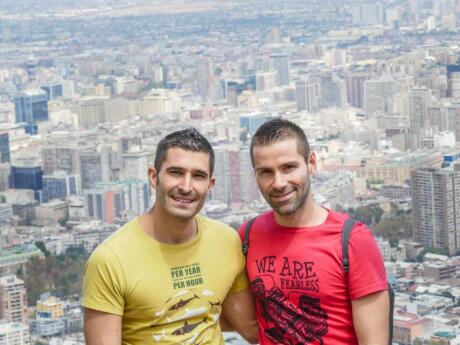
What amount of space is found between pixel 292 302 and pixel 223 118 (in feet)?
53.9

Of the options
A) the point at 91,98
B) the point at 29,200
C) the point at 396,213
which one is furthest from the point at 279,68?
the point at 396,213

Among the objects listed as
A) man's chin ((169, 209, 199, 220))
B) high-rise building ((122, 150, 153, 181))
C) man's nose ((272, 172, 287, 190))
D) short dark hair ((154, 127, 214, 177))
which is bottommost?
high-rise building ((122, 150, 153, 181))

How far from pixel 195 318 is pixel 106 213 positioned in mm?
11920

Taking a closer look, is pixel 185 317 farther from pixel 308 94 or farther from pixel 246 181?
pixel 308 94

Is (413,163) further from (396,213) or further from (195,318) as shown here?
(195,318)

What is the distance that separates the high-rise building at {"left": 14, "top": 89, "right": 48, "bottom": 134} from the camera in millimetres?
19359

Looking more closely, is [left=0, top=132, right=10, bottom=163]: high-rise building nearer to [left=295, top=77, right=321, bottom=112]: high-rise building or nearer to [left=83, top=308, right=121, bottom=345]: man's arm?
[left=295, top=77, right=321, bottom=112]: high-rise building

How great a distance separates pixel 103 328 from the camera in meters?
1.28

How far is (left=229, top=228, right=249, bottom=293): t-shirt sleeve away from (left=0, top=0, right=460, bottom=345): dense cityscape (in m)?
5.65

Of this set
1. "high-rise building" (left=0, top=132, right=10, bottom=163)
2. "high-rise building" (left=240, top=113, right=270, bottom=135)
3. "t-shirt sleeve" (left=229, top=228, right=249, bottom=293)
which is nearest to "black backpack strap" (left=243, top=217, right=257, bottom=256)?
"t-shirt sleeve" (left=229, top=228, right=249, bottom=293)

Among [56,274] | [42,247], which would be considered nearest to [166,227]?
[56,274]

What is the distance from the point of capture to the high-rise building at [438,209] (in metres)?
10.8

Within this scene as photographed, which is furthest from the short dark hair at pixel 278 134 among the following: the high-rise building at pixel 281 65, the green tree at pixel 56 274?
the high-rise building at pixel 281 65

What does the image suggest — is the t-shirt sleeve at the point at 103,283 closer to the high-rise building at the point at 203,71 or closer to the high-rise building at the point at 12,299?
the high-rise building at the point at 12,299
